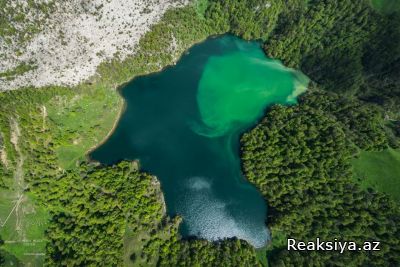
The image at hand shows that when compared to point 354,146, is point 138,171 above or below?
below

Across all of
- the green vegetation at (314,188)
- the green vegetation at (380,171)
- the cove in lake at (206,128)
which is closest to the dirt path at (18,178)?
the cove in lake at (206,128)

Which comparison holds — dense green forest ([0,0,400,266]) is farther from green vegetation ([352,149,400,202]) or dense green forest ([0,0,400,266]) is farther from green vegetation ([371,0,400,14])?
green vegetation ([352,149,400,202])

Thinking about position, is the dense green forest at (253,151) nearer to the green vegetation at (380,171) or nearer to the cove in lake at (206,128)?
the green vegetation at (380,171)

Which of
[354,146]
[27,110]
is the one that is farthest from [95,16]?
[354,146]

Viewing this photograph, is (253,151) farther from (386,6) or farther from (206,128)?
(386,6)

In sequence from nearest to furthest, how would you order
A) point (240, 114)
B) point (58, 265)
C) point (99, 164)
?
point (58, 265)
point (99, 164)
point (240, 114)

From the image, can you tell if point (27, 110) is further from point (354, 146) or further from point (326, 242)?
point (354, 146)

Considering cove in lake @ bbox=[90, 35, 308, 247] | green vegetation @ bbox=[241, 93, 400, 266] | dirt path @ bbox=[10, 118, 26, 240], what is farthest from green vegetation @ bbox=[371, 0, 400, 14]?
dirt path @ bbox=[10, 118, 26, 240]
